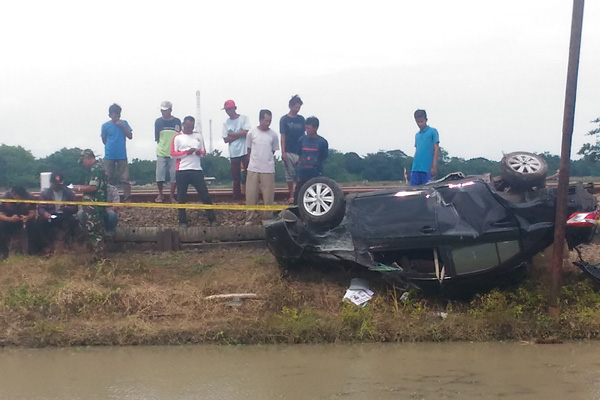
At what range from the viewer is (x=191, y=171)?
1204 cm

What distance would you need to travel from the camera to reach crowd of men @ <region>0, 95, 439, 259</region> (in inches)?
455

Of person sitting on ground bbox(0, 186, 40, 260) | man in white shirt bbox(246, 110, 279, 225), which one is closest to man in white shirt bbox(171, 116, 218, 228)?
man in white shirt bbox(246, 110, 279, 225)

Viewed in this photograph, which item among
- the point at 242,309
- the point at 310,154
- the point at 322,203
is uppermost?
the point at 310,154

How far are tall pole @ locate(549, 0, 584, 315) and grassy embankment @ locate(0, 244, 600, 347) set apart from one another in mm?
335

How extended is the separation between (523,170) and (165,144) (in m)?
6.39

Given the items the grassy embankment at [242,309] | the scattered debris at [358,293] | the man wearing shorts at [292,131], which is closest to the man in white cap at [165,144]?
the man wearing shorts at [292,131]

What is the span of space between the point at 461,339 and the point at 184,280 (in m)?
3.75

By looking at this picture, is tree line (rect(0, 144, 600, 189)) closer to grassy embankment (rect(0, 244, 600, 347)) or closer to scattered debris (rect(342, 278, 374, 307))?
grassy embankment (rect(0, 244, 600, 347))

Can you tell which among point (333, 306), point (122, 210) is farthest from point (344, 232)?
point (122, 210)

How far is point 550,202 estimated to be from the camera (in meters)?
9.15

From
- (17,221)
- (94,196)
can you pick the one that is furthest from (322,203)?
(17,221)

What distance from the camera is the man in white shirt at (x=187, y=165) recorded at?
1203 centimetres

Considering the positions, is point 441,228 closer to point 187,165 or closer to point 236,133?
point 187,165

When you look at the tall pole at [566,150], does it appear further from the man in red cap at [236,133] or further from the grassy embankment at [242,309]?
the man in red cap at [236,133]
